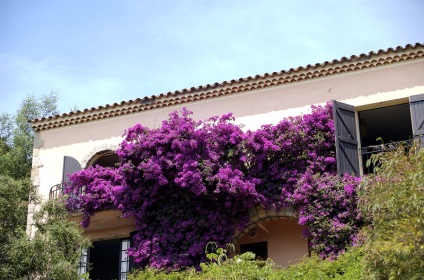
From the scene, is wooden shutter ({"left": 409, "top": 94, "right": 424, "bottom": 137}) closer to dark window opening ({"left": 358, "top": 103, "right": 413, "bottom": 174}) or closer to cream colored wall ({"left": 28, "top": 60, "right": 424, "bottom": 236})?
cream colored wall ({"left": 28, "top": 60, "right": 424, "bottom": 236})

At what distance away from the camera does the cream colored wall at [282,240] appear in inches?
736

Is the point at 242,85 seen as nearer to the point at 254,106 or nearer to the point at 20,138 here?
the point at 254,106

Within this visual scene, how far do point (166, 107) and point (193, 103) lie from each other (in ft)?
2.89

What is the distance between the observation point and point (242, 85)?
1967 centimetres

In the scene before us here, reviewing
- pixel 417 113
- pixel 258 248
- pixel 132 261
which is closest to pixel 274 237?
pixel 258 248

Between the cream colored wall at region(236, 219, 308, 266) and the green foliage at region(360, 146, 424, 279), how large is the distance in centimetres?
662

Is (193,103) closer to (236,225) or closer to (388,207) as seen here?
(236,225)

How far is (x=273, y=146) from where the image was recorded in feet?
59.3

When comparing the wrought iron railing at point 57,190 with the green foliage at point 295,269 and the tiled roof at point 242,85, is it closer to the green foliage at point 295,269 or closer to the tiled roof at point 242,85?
the tiled roof at point 242,85

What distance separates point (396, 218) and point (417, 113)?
6862mm

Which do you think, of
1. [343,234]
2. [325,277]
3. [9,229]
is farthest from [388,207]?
[9,229]

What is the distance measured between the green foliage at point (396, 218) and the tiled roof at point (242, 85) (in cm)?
635

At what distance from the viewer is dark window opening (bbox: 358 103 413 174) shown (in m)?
18.7

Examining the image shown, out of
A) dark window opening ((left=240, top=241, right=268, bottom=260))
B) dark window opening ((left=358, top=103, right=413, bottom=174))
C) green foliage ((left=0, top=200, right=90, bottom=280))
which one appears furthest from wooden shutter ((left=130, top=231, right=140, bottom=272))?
dark window opening ((left=358, top=103, right=413, bottom=174))
